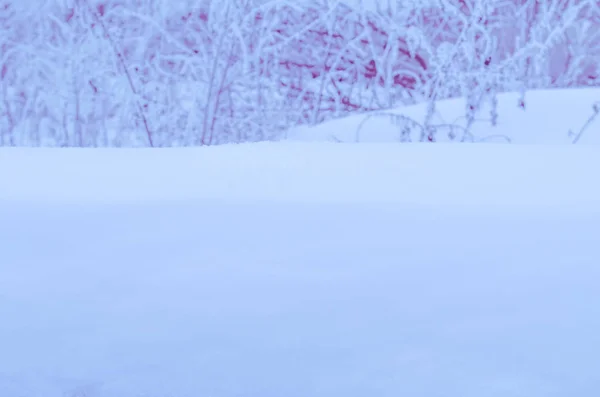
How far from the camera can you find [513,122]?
2.55 m

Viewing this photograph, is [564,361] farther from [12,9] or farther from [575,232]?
[12,9]

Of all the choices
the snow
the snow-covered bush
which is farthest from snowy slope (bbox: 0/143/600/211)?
the snow-covered bush

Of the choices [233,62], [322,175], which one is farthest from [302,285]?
[233,62]

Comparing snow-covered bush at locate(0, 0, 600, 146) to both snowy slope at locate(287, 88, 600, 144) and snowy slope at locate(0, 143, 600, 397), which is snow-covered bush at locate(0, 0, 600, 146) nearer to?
snowy slope at locate(287, 88, 600, 144)

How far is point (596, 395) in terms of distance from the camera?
59cm

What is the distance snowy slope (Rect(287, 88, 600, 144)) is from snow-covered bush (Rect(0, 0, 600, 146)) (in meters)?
0.27

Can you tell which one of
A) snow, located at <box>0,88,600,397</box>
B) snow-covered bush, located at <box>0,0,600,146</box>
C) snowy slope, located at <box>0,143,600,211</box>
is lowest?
snow-covered bush, located at <box>0,0,600,146</box>

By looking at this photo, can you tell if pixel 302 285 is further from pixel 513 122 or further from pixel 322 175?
pixel 513 122

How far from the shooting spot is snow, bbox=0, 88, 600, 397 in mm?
630

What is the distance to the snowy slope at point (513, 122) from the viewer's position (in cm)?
239

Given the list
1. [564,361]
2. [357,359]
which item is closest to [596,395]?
[564,361]

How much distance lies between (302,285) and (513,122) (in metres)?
1.94

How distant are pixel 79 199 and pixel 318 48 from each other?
231cm

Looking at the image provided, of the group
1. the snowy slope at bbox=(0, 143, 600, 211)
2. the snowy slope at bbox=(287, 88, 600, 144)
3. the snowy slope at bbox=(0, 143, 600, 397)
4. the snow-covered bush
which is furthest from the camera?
the snow-covered bush
